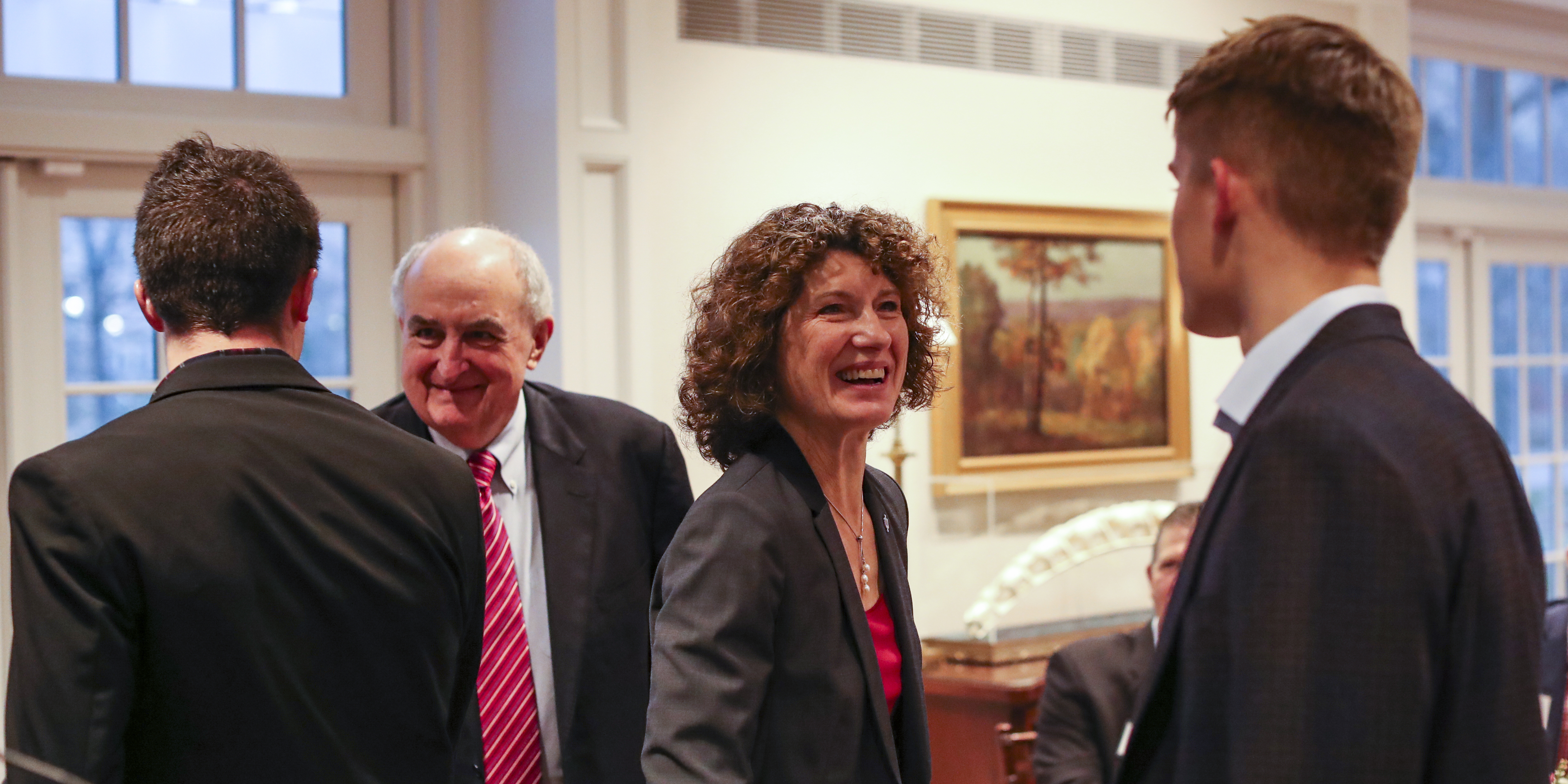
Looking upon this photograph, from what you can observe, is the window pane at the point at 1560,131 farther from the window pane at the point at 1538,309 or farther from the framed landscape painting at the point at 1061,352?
the framed landscape painting at the point at 1061,352

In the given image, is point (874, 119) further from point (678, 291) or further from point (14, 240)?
point (14, 240)

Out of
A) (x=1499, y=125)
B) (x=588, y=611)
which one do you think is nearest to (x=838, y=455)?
(x=588, y=611)

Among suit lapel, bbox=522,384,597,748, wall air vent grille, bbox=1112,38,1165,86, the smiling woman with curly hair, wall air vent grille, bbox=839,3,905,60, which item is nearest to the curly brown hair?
the smiling woman with curly hair

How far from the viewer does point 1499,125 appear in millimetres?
6621

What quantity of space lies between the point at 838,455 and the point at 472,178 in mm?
2699

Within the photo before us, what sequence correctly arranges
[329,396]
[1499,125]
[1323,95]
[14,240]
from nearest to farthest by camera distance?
[1323,95] < [329,396] < [14,240] < [1499,125]

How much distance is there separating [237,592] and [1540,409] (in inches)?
270

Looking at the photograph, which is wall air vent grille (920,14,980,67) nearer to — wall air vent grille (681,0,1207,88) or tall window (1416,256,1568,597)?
wall air vent grille (681,0,1207,88)

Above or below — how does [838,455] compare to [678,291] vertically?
below

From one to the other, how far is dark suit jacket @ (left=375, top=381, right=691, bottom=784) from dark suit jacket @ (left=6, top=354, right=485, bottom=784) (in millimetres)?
588

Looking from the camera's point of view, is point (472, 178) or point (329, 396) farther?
point (472, 178)

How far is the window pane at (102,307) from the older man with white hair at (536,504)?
179 centimetres

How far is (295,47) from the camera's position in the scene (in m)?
4.12

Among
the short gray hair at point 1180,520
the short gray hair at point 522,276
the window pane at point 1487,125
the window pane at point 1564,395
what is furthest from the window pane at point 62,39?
the window pane at point 1564,395
